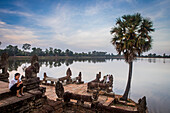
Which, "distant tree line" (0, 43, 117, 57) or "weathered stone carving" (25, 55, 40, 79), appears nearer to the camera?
"weathered stone carving" (25, 55, 40, 79)

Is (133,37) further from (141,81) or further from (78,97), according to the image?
(141,81)

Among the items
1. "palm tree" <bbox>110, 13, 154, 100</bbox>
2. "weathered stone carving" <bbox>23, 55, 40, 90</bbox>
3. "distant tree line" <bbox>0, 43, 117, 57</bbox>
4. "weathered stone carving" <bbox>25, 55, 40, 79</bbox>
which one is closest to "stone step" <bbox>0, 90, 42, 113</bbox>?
"weathered stone carving" <bbox>23, 55, 40, 90</bbox>

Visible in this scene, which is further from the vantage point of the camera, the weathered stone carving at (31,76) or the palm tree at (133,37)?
the palm tree at (133,37)

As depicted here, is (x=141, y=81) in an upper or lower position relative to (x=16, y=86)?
lower

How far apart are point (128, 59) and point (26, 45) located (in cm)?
14407

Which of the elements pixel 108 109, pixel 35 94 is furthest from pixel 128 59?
pixel 35 94

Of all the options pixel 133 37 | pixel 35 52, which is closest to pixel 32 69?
pixel 133 37

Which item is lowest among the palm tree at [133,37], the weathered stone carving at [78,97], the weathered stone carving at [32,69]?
the weathered stone carving at [78,97]

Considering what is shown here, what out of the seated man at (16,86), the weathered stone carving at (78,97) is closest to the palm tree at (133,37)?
the weathered stone carving at (78,97)

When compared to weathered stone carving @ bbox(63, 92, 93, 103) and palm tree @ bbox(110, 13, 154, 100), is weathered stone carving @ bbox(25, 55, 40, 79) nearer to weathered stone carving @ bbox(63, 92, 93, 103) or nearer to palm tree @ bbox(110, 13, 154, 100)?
weathered stone carving @ bbox(63, 92, 93, 103)

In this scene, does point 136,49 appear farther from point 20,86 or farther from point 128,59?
point 20,86

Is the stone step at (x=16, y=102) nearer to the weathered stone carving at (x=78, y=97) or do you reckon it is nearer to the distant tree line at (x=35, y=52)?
the weathered stone carving at (x=78, y=97)

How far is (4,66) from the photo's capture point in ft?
29.0

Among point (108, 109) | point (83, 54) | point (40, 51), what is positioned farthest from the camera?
point (83, 54)
